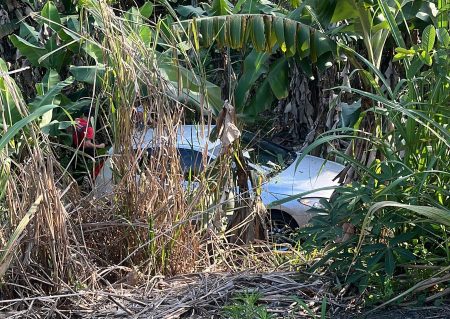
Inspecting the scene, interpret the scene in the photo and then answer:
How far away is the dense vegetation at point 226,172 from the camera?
4031 millimetres

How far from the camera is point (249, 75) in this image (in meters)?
6.62

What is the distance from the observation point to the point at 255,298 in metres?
4.09

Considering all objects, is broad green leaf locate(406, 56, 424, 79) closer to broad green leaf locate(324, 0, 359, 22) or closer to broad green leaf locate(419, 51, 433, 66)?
broad green leaf locate(419, 51, 433, 66)

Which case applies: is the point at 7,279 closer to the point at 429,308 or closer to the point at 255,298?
the point at 255,298

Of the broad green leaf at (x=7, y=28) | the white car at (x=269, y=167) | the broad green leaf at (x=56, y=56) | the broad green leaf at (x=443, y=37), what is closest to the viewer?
the broad green leaf at (x=443, y=37)

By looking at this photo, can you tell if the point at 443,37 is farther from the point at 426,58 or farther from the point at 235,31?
the point at 235,31

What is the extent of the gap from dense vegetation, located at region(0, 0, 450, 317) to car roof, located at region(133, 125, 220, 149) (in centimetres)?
7

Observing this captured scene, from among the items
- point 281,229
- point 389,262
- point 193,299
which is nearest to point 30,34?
point 281,229

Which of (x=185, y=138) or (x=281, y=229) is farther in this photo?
(x=281, y=229)

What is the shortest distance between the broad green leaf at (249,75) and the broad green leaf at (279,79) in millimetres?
127

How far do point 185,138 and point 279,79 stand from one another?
1787mm

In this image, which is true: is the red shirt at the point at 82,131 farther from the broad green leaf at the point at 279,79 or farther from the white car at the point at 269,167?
the broad green leaf at the point at 279,79

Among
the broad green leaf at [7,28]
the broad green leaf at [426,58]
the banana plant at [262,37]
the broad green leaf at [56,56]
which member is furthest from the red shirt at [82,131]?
the broad green leaf at [7,28]

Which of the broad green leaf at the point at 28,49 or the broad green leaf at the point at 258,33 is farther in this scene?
the broad green leaf at the point at 28,49
